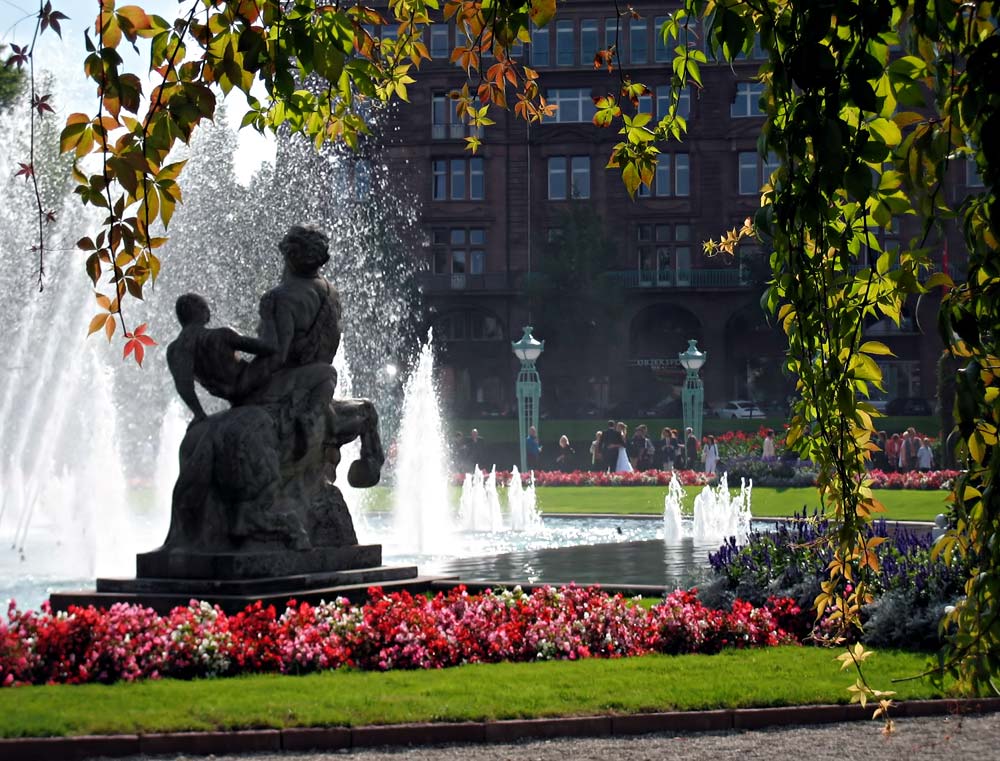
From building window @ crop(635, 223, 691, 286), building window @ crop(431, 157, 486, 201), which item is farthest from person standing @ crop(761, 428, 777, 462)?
building window @ crop(431, 157, 486, 201)

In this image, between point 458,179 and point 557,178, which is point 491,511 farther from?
point 557,178

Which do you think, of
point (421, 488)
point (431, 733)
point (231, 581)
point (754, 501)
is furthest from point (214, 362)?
point (754, 501)

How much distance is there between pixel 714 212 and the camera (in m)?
67.0

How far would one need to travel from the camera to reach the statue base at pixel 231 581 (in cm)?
1091

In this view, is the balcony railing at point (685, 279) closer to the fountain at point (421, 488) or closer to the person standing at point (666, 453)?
A: the person standing at point (666, 453)

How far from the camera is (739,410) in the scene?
60.8 meters

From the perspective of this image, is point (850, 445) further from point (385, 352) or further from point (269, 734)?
point (385, 352)

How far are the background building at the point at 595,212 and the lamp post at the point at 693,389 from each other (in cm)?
1678

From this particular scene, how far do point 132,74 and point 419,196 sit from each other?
63.4 metres

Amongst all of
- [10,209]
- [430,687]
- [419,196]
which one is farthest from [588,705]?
[419,196]

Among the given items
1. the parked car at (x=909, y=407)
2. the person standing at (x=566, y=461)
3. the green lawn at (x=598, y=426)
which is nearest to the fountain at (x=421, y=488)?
the person standing at (x=566, y=461)

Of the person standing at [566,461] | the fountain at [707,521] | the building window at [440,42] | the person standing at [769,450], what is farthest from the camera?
the building window at [440,42]

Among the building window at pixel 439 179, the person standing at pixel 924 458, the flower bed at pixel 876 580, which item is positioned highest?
the building window at pixel 439 179

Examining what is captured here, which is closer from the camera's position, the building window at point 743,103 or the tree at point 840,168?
the tree at point 840,168
